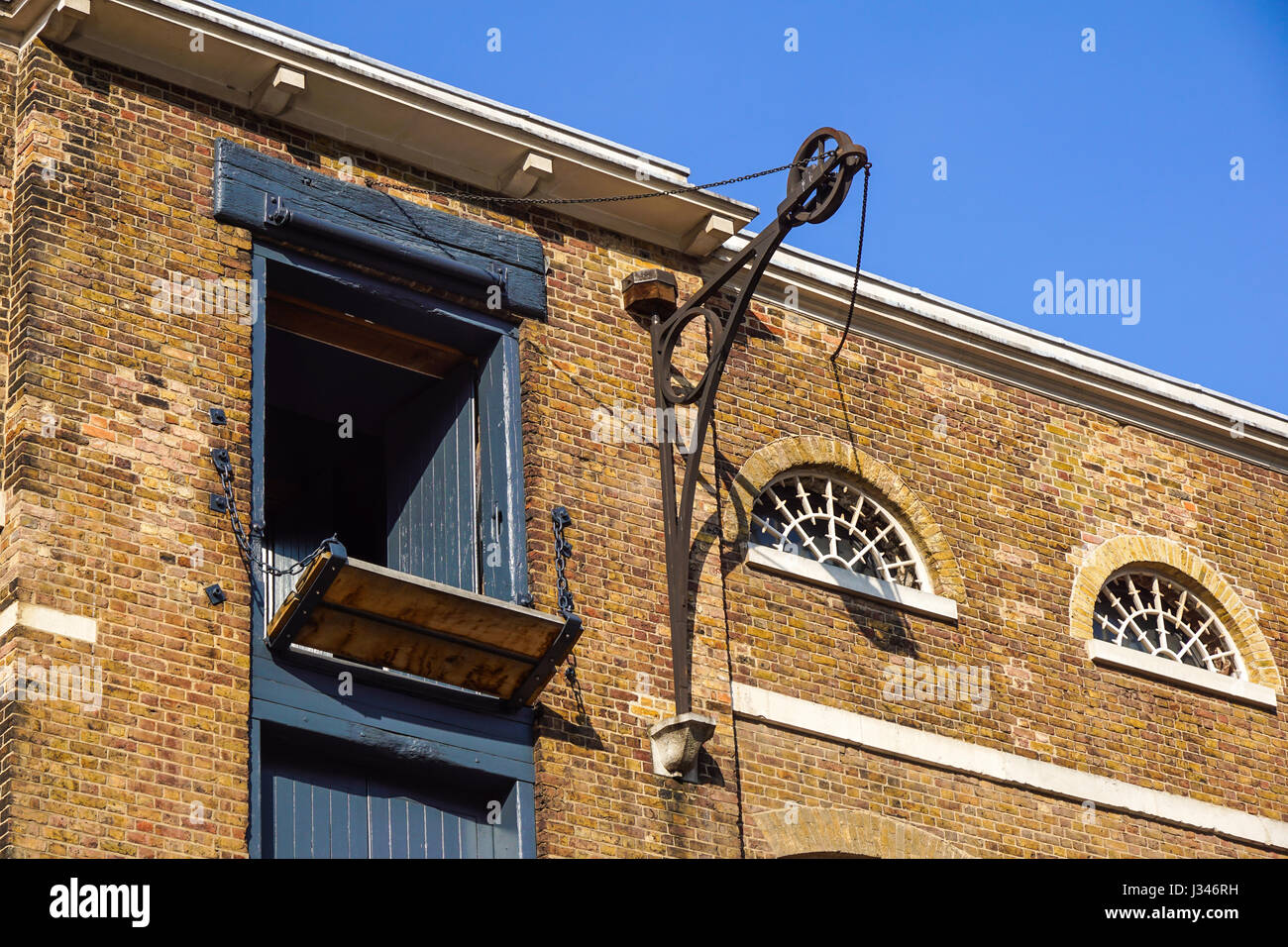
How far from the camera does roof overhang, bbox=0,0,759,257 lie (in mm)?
13414

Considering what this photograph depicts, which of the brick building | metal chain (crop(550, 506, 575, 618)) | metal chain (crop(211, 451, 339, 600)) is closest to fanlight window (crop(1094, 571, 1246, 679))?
the brick building

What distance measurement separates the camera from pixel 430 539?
1444 cm

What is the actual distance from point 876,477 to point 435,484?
3447 mm

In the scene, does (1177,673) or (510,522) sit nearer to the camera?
(510,522)

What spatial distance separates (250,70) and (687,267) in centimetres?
369

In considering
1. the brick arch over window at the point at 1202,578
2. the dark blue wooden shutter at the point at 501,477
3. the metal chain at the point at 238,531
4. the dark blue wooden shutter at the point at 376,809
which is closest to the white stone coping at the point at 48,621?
the metal chain at the point at 238,531

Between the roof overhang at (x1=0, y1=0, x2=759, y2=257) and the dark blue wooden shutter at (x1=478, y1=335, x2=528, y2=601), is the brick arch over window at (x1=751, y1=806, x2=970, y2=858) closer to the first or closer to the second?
the dark blue wooden shutter at (x1=478, y1=335, x2=528, y2=601)

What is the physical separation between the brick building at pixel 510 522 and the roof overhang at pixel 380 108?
0.09 feet

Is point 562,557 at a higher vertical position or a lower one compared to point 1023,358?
lower

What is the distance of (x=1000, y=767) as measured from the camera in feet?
49.5

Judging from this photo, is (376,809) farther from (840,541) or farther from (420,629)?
(840,541)

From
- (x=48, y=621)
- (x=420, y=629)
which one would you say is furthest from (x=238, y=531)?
(x=48, y=621)

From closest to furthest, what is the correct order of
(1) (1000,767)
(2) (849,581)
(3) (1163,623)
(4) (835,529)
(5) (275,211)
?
(5) (275,211) → (1) (1000,767) → (2) (849,581) → (4) (835,529) → (3) (1163,623)

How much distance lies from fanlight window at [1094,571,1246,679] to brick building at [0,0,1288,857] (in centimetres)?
4
